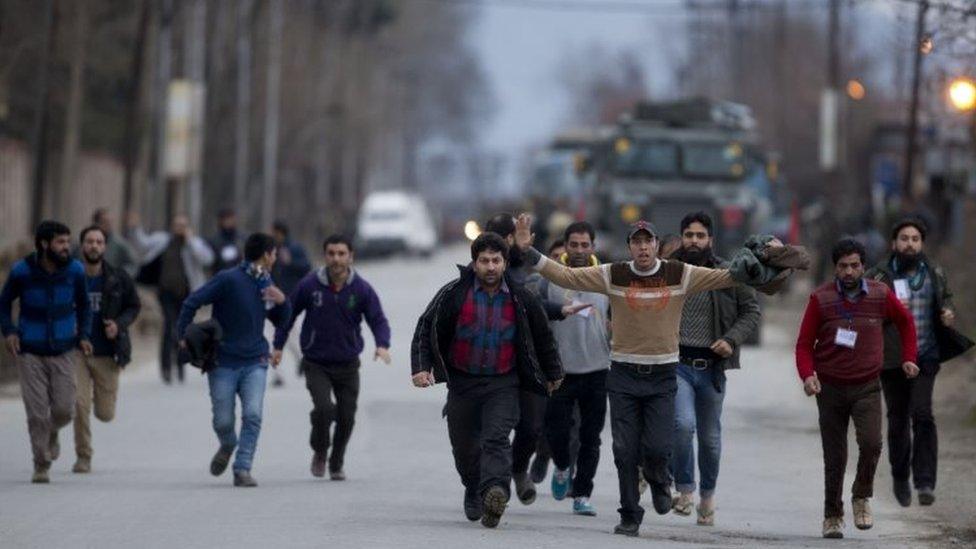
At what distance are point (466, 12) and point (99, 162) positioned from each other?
3553 inches

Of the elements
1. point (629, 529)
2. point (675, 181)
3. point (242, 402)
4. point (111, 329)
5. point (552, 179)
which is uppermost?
point (675, 181)

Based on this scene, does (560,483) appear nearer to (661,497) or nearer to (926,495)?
(661,497)

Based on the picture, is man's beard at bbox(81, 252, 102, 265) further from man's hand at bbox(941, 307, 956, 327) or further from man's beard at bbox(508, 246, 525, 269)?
man's hand at bbox(941, 307, 956, 327)

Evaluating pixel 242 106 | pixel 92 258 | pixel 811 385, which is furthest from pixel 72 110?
pixel 811 385

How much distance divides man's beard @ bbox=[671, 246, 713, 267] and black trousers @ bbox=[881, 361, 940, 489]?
5.27 ft

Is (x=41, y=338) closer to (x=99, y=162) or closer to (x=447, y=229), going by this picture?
(x=99, y=162)

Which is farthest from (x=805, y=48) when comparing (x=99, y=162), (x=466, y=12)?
(x=466, y=12)

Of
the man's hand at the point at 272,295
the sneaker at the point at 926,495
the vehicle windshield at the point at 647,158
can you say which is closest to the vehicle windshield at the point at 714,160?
the vehicle windshield at the point at 647,158

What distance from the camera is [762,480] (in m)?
16.6

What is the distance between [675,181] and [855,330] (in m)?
21.9

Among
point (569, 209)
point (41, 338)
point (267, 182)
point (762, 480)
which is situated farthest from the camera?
point (267, 182)

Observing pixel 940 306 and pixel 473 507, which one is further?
pixel 940 306

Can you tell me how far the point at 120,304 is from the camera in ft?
53.4

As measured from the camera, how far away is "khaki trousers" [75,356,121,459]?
16.0 m
